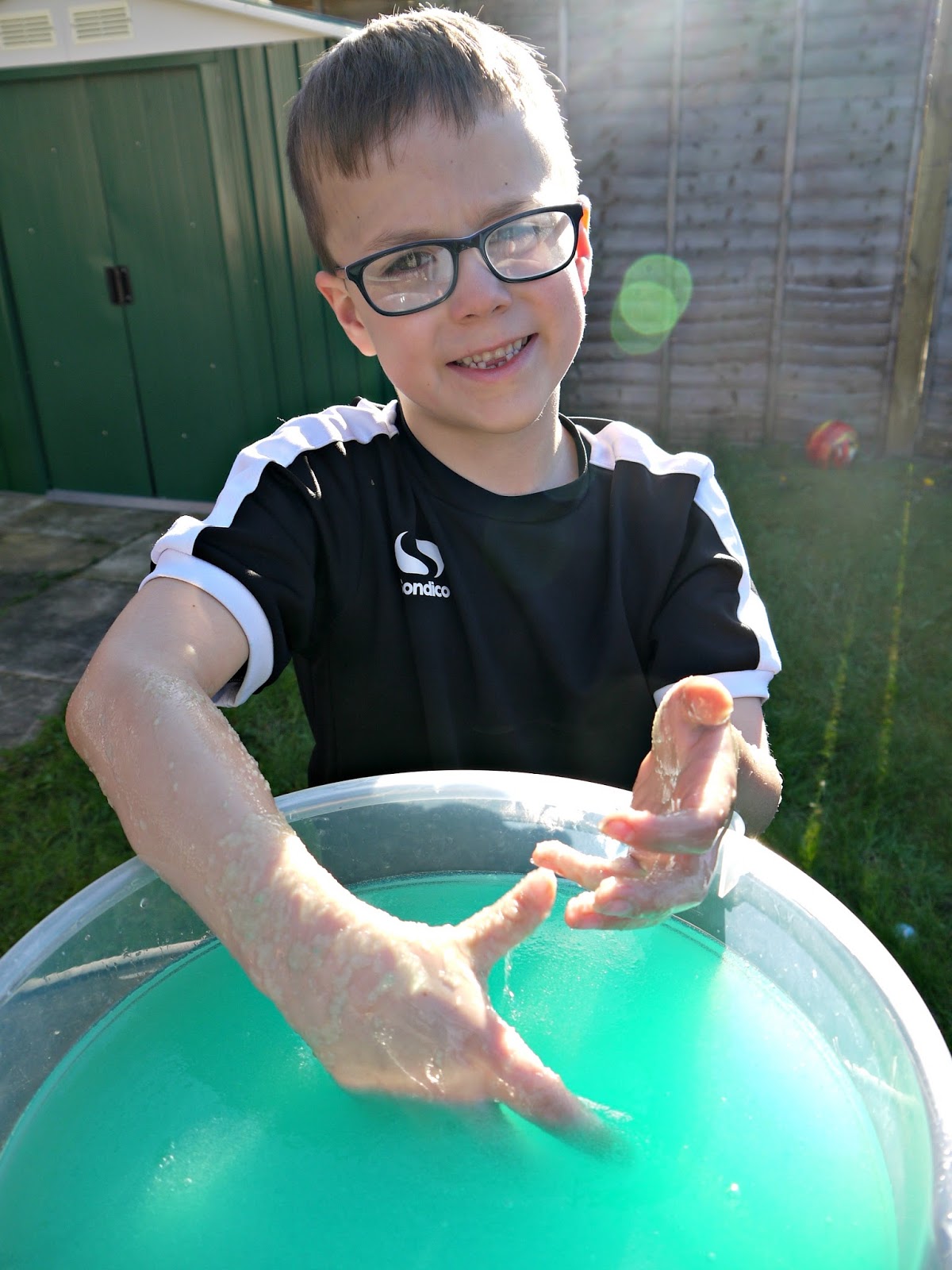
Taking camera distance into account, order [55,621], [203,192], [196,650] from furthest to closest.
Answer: [203,192]
[55,621]
[196,650]

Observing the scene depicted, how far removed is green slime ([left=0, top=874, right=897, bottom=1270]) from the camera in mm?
934

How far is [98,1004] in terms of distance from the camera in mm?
1156

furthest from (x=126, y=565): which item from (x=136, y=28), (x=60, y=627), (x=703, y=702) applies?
(x=703, y=702)

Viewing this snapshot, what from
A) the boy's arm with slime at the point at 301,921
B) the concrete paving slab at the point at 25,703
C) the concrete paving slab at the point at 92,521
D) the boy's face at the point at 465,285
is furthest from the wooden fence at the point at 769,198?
the boy's arm with slime at the point at 301,921

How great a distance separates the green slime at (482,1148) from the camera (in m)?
0.93

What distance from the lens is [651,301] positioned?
4.68 metres

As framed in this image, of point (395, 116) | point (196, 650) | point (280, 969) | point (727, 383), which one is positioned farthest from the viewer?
point (727, 383)

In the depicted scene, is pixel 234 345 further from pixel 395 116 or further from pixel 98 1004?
pixel 98 1004

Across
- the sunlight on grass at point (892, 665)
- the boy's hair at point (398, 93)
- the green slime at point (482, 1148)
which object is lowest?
the sunlight on grass at point (892, 665)

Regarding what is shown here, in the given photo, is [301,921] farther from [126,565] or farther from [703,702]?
[126,565]

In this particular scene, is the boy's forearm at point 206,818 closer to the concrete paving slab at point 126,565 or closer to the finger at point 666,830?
the finger at point 666,830

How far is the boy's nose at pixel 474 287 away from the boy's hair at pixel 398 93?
0.15m

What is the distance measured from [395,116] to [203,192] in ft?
11.0

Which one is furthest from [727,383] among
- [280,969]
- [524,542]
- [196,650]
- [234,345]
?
[280,969]
